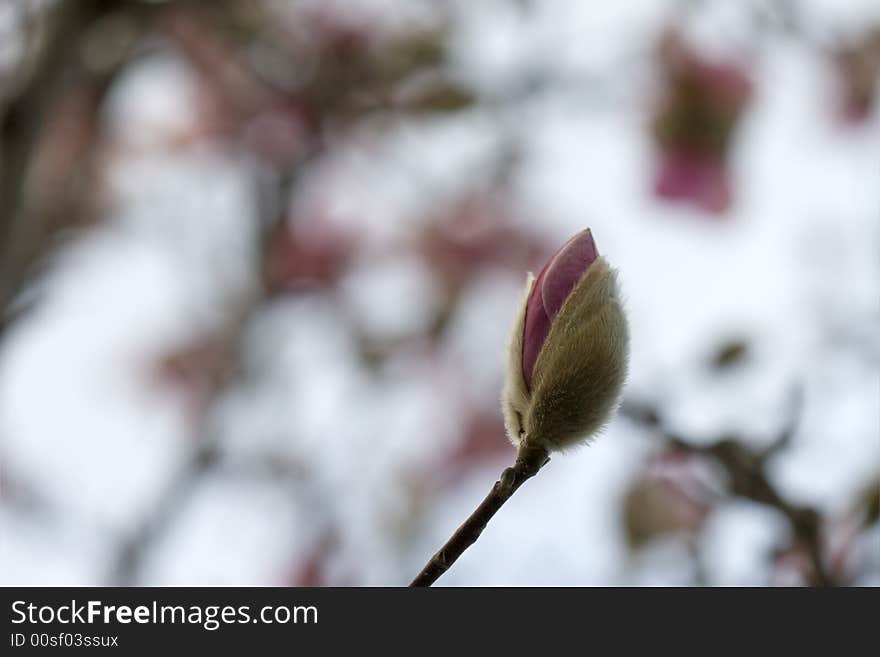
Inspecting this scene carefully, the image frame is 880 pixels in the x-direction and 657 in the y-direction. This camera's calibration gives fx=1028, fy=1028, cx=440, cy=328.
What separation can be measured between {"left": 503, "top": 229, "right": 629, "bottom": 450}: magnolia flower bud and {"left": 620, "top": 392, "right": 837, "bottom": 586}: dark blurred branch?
1.04 feet

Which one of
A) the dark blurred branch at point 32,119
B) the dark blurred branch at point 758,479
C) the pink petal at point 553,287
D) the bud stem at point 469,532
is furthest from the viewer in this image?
the dark blurred branch at point 32,119

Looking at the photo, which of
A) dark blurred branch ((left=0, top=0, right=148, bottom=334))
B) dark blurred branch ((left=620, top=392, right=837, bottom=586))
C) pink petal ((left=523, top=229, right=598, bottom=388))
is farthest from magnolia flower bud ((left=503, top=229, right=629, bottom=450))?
dark blurred branch ((left=0, top=0, right=148, bottom=334))

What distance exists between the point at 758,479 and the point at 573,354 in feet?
1.29

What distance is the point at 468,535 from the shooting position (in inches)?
21.9

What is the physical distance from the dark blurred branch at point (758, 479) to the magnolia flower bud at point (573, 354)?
0.32 m

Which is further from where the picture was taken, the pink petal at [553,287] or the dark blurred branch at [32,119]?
the dark blurred branch at [32,119]

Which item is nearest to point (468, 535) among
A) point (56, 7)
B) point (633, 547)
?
point (633, 547)

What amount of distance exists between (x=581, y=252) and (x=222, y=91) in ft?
8.11

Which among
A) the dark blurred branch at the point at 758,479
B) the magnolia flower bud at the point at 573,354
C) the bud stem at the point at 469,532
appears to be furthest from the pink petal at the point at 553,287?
the dark blurred branch at the point at 758,479

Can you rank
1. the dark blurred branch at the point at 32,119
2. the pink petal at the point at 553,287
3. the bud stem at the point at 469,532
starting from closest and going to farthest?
the bud stem at the point at 469,532 < the pink petal at the point at 553,287 < the dark blurred branch at the point at 32,119

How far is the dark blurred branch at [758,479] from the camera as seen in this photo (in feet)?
3.10

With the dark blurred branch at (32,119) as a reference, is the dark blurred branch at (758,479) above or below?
below

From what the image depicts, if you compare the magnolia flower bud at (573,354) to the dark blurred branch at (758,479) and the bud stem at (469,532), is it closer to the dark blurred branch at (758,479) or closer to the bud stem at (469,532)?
the bud stem at (469,532)
